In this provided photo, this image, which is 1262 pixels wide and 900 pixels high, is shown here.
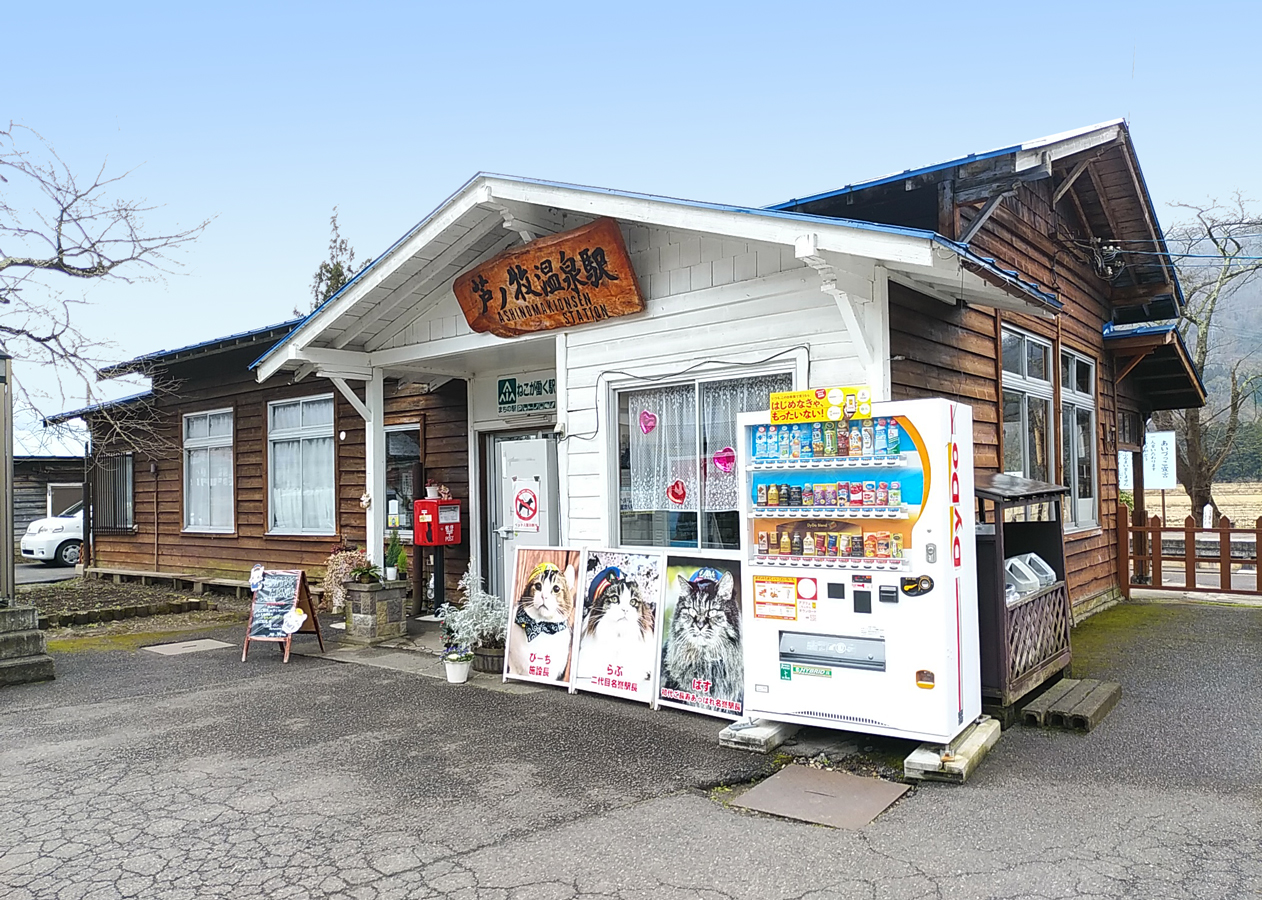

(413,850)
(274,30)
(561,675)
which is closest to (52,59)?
(274,30)

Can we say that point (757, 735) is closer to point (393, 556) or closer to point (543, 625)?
point (543, 625)

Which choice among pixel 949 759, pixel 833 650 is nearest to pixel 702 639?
pixel 833 650

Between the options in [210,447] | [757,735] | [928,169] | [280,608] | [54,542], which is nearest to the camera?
[757,735]

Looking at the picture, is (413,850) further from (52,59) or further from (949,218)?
(52,59)

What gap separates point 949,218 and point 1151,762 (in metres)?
3.93

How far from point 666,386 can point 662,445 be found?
47cm

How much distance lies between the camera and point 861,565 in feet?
16.0

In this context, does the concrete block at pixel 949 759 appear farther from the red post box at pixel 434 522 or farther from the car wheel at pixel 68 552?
the car wheel at pixel 68 552

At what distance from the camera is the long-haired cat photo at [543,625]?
21.8 ft

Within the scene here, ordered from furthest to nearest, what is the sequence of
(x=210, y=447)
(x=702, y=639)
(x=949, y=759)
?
(x=210, y=447) → (x=702, y=639) → (x=949, y=759)

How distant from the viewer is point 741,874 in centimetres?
344

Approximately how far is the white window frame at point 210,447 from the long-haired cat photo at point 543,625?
8.01 metres

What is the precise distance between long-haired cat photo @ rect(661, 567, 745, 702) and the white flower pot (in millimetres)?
1810

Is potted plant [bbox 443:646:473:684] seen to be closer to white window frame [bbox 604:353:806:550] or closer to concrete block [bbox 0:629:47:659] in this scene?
white window frame [bbox 604:353:806:550]
